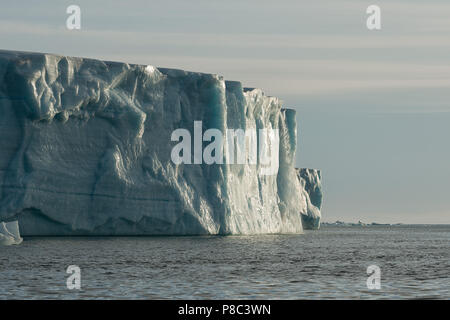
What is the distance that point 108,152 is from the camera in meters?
40.1

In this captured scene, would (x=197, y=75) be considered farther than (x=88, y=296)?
Yes

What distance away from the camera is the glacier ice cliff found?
3753 cm

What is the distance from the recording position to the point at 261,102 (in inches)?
2041

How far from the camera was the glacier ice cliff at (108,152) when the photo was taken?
37.5 m

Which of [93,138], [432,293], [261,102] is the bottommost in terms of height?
[432,293]

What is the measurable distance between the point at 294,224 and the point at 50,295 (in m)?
41.2

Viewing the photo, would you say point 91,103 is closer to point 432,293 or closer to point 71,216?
point 71,216

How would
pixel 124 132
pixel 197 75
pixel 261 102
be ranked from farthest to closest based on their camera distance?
pixel 261 102
pixel 197 75
pixel 124 132

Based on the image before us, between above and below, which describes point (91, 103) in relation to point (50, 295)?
above
